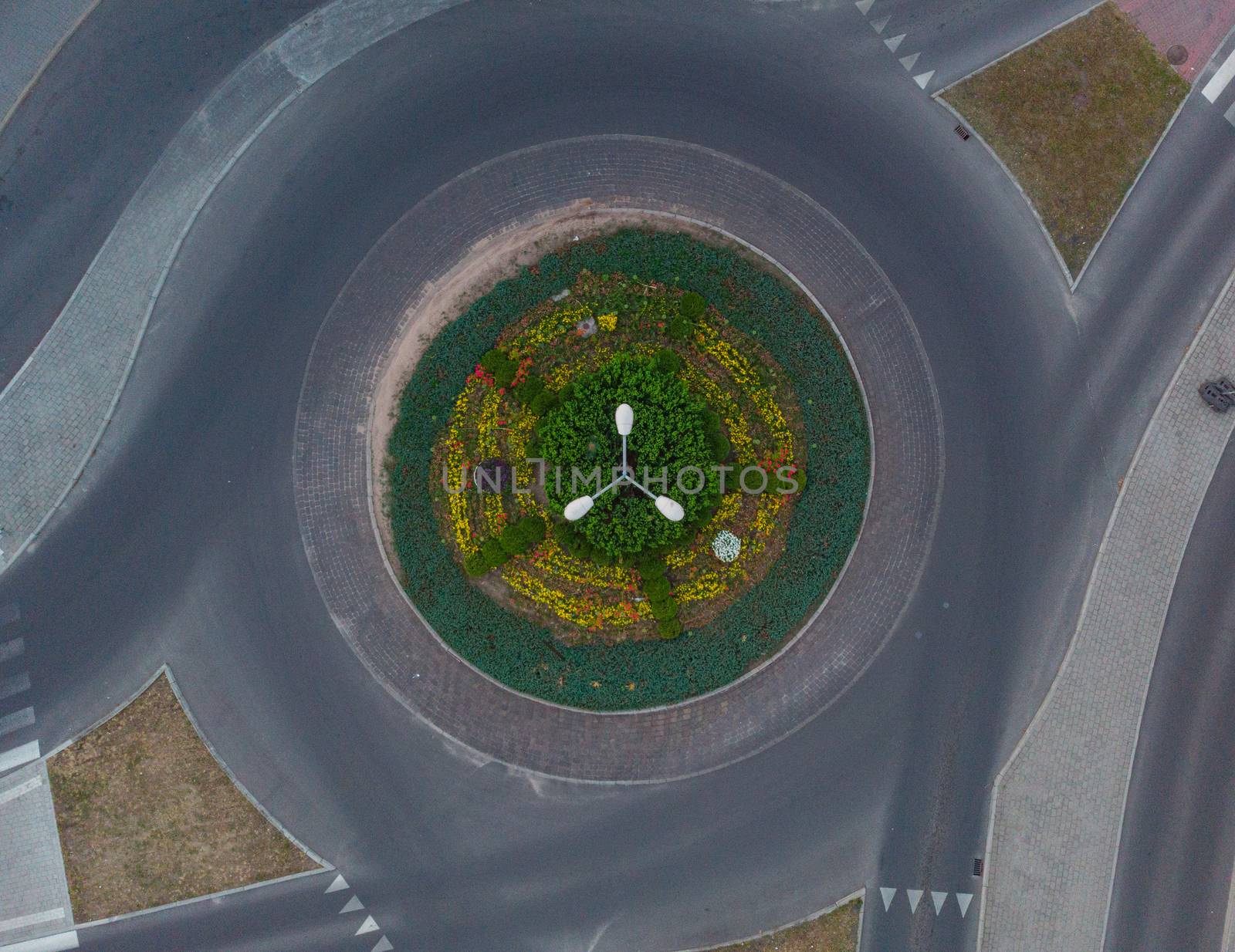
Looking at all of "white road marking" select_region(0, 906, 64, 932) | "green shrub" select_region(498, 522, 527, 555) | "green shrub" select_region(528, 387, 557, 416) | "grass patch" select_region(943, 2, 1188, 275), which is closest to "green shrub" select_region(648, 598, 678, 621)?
"green shrub" select_region(498, 522, 527, 555)

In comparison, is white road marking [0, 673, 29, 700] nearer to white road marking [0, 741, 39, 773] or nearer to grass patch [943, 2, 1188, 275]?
white road marking [0, 741, 39, 773]

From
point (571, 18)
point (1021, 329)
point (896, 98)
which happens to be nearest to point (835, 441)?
point (1021, 329)

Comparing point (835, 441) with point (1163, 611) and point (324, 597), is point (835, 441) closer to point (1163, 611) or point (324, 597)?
point (1163, 611)

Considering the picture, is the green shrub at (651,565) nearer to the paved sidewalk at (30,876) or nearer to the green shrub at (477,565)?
the green shrub at (477,565)

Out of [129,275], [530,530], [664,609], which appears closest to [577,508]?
[530,530]

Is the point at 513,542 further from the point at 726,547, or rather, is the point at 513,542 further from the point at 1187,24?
the point at 1187,24

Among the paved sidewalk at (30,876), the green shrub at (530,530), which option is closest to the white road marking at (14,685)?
the paved sidewalk at (30,876)
